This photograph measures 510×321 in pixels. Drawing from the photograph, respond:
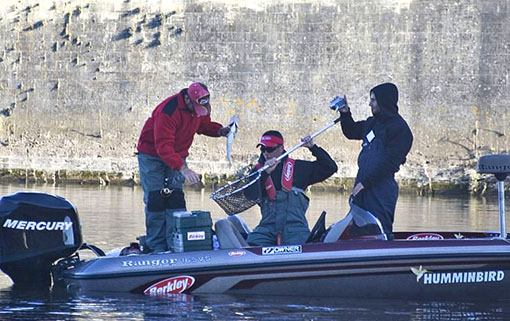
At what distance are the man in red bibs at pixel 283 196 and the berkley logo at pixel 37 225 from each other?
1513 millimetres

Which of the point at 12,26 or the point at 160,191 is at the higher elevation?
the point at 12,26

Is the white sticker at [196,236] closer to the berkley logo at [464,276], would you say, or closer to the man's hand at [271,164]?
the man's hand at [271,164]

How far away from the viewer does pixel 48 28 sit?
28.3 m

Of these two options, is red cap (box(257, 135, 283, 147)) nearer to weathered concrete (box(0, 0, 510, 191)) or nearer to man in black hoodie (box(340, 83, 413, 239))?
man in black hoodie (box(340, 83, 413, 239))

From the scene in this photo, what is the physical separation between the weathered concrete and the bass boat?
1727 centimetres

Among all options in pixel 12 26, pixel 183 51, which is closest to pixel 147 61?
pixel 183 51

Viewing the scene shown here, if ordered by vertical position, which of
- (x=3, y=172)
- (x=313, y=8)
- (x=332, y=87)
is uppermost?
(x=313, y=8)

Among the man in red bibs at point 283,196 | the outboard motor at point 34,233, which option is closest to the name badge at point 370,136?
the man in red bibs at point 283,196

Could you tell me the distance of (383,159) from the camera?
A: 960 centimetres

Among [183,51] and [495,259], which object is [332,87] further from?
[495,259]

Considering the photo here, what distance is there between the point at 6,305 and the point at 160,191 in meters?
1.73

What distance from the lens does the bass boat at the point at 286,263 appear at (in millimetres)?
9234

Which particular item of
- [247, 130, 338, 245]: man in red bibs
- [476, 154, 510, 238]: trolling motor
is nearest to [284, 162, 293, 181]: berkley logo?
[247, 130, 338, 245]: man in red bibs

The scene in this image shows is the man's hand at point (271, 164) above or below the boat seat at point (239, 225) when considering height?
above
